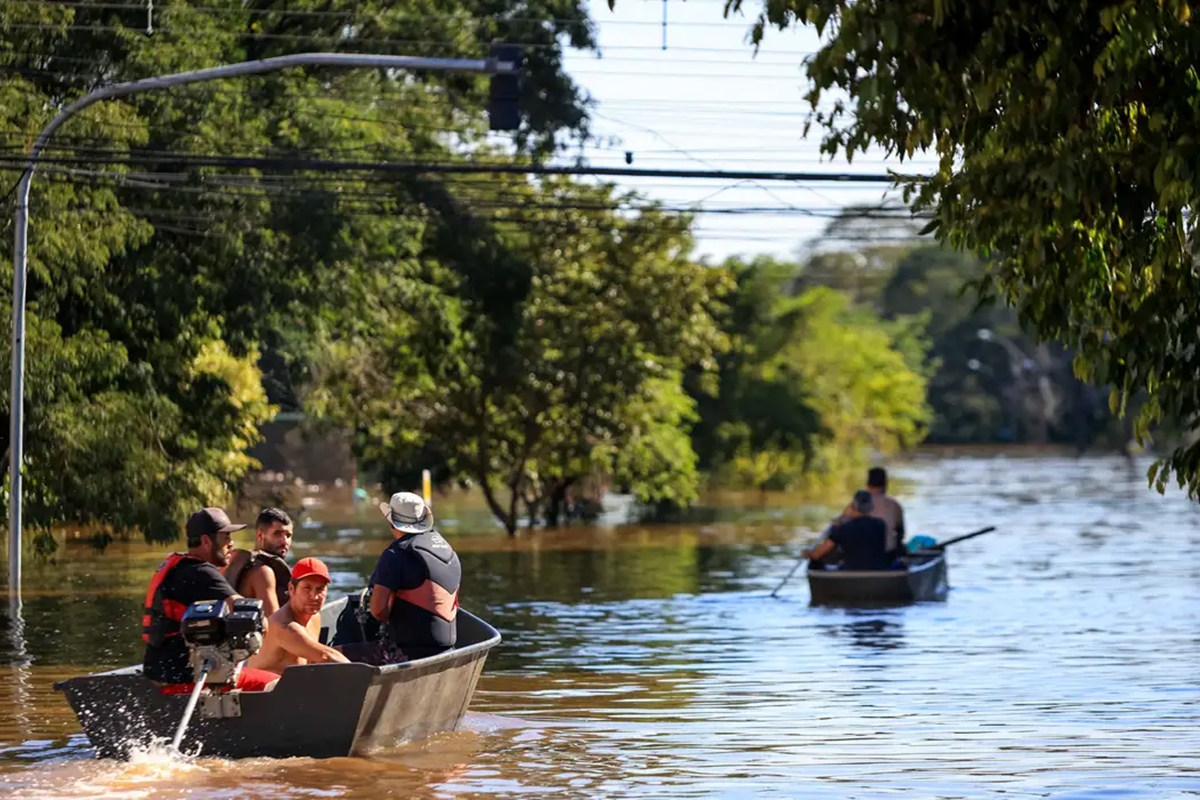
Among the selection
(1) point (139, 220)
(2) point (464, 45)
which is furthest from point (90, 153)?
(2) point (464, 45)

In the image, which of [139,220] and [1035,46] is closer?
[1035,46]

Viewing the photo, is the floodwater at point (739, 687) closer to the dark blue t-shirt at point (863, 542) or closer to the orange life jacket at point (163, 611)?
the dark blue t-shirt at point (863, 542)

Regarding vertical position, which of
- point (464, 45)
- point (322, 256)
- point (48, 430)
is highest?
point (464, 45)

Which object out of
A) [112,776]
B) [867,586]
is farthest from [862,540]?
[112,776]

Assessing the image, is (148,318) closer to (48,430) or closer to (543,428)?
(48,430)

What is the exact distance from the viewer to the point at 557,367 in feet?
144

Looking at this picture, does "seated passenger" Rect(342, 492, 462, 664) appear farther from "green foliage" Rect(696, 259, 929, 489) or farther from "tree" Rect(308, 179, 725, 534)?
"green foliage" Rect(696, 259, 929, 489)

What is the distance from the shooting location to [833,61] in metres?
10.2

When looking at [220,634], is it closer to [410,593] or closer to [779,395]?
[410,593]

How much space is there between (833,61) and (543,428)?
3437 centimetres

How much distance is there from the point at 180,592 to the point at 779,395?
54556 mm

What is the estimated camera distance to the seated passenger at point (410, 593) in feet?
47.6

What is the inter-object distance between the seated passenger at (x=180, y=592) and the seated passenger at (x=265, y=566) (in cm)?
83

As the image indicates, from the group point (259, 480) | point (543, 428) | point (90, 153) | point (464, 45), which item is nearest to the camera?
point (90, 153)
